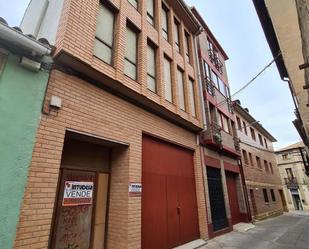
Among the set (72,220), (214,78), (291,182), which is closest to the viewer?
(72,220)

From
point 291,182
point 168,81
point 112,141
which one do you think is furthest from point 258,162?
point 291,182

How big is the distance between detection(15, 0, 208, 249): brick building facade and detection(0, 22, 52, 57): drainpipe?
44 centimetres

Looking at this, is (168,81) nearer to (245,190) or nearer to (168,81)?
(168,81)

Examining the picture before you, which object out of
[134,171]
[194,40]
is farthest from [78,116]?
[194,40]

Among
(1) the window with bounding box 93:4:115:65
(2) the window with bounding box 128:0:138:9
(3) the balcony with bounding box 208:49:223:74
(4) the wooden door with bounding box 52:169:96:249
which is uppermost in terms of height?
(3) the balcony with bounding box 208:49:223:74

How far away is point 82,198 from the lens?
5.32 m

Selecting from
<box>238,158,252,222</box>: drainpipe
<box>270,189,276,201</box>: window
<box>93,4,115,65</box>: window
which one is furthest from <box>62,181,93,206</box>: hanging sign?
<box>270,189,276,201</box>: window

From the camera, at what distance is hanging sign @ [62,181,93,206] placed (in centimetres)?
499

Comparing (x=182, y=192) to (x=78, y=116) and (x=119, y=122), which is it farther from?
(x=78, y=116)

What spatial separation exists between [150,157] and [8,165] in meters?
4.28

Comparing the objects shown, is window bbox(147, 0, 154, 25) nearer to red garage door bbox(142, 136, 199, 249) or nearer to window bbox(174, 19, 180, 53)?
window bbox(174, 19, 180, 53)

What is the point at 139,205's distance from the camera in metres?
5.95

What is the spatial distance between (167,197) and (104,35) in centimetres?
567

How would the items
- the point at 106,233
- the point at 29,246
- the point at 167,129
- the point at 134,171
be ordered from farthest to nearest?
the point at 167,129 → the point at 134,171 → the point at 106,233 → the point at 29,246
